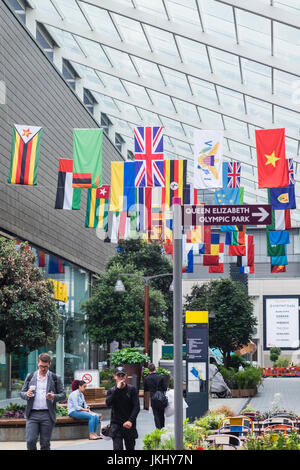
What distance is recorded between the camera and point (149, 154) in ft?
84.0

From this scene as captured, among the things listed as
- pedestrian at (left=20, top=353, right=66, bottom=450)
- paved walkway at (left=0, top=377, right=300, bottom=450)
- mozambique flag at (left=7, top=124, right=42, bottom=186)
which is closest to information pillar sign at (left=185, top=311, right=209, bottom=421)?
paved walkway at (left=0, top=377, right=300, bottom=450)

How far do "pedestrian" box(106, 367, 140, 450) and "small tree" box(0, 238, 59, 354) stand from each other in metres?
9.95

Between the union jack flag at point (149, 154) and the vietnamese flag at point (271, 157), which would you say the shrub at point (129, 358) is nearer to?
the union jack flag at point (149, 154)

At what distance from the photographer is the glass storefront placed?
3164 centimetres

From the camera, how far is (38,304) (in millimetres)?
21938

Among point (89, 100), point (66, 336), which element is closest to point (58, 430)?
point (66, 336)

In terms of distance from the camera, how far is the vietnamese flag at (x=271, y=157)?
23844 mm

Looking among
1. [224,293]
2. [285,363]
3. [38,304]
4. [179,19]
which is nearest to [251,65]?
[179,19]

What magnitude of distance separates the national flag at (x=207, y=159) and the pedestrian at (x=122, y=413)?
1359cm

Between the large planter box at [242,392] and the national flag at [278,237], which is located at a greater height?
the national flag at [278,237]

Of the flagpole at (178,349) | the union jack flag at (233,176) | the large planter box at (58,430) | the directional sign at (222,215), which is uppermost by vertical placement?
the union jack flag at (233,176)

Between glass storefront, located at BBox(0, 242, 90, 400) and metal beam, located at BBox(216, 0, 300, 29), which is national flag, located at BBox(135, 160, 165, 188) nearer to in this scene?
metal beam, located at BBox(216, 0, 300, 29)

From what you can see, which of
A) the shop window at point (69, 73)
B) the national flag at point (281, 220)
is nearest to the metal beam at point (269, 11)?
the national flag at point (281, 220)

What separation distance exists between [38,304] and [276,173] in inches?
321
